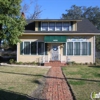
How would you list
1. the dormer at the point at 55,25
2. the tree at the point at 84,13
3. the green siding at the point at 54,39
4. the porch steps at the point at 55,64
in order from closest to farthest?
1. the porch steps at the point at 55,64
2. the green siding at the point at 54,39
3. the dormer at the point at 55,25
4. the tree at the point at 84,13

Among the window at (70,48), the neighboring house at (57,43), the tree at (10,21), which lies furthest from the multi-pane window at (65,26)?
the tree at (10,21)

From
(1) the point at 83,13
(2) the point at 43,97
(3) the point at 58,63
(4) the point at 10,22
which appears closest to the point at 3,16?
(4) the point at 10,22

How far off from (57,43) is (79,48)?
261cm

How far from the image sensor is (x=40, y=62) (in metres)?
24.2

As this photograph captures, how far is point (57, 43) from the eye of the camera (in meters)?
24.6

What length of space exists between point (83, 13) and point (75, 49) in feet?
161

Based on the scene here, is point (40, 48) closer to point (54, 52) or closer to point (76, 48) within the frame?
point (54, 52)

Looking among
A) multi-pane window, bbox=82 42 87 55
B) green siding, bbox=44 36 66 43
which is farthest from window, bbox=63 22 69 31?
multi-pane window, bbox=82 42 87 55

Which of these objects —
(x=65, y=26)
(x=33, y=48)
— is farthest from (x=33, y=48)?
(x=65, y=26)

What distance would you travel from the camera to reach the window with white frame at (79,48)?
24.1m

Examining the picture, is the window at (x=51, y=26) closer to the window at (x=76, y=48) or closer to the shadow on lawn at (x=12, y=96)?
the window at (x=76, y=48)

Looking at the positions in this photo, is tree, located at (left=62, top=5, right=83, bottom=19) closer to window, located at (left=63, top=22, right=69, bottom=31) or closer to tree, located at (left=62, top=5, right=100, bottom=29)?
tree, located at (left=62, top=5, right=100, bottom=29)

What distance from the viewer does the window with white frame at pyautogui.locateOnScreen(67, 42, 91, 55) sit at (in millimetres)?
24125

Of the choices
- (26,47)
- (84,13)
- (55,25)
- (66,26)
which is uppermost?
(84,13)
